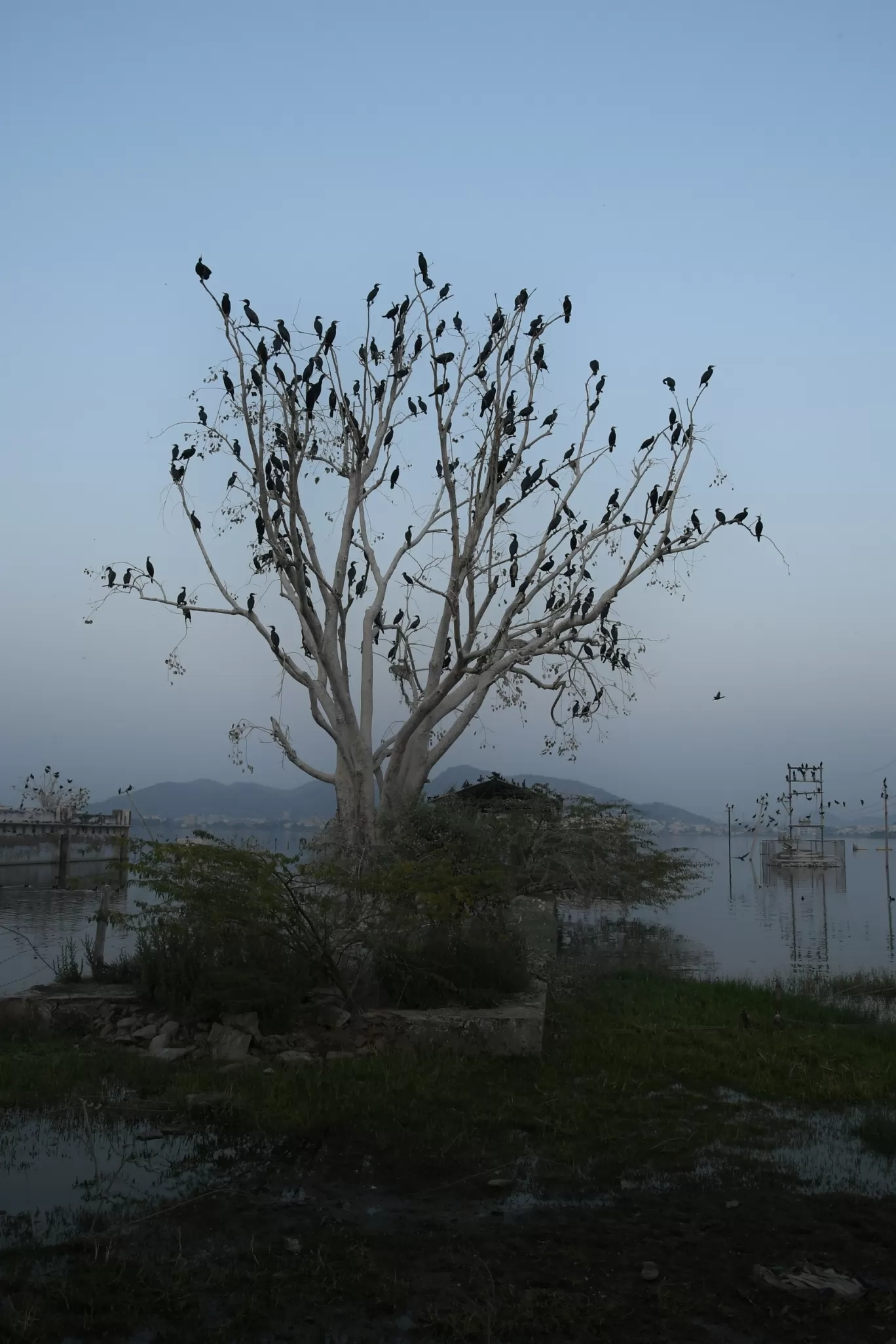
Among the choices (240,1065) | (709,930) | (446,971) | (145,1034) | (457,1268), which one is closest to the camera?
(457,1268)

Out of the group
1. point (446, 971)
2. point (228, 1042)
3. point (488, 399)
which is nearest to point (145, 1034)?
point (228, 1042)

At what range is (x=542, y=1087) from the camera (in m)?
8.88

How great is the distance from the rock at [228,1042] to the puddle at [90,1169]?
6.49 feet

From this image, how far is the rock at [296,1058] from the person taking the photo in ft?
30.7

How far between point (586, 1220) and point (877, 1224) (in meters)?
1.61

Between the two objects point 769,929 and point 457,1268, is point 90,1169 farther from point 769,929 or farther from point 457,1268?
point 769,929

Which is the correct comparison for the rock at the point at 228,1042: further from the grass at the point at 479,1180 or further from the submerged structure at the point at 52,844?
the submerged structure at the point at 52,844

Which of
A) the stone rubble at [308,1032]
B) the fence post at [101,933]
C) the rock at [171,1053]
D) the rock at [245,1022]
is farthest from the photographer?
the fence post at [101,933]

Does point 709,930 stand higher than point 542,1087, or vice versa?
point 542,1087

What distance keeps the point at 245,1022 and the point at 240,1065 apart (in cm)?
80

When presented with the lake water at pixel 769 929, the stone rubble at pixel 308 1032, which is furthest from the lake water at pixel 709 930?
Answer: the stone rubble at pixel 308 1032

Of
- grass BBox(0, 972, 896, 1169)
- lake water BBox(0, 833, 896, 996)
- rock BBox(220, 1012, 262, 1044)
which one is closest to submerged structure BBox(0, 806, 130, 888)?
lake water BBox(0, 833, 896, 996)

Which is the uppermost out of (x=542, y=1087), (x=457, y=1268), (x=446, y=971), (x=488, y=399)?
(x=488, y=399)

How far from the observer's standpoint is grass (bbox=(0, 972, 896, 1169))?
739 cm
